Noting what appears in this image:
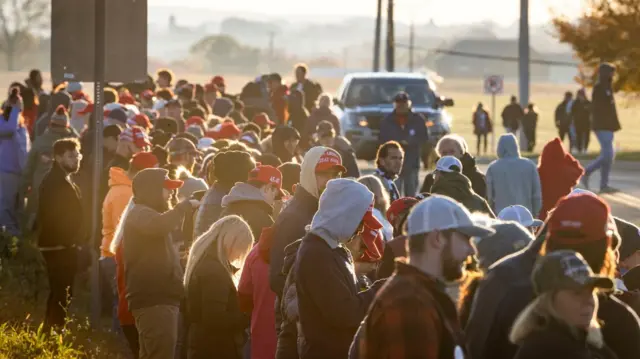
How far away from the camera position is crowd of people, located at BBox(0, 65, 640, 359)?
5.93 metres

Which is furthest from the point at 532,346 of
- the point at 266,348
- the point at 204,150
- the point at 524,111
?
the point at 524,111

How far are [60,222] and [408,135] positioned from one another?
974 cm

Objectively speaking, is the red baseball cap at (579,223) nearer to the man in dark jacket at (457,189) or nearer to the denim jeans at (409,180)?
Answer: the man in dark jacket at (457,189)

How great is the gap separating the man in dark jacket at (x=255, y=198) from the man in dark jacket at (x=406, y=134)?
11602mm

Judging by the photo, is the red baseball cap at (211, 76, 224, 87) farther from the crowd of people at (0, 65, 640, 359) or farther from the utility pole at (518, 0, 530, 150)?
the utility pole at (518, 0, 530, 150)

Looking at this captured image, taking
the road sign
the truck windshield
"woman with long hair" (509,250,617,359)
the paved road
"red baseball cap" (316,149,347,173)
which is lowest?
the paved road

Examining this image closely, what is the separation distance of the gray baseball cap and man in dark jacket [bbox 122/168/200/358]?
15.5 ft

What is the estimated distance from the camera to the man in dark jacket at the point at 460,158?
13.9 metres

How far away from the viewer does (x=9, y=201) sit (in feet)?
A: 62.7

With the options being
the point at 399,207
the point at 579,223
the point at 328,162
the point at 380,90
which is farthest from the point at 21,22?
the point at 579,223

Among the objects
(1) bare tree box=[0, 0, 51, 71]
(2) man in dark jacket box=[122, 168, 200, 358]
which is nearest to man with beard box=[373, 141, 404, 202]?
(2) man in dark jacket box=[122, 168, 200, 358]

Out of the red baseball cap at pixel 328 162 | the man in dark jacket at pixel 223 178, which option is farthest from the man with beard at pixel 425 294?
the man in dark jacket at pixel 223 178

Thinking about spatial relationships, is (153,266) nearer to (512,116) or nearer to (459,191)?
(459,191)

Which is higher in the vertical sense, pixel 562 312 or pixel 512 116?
pixel 512 116
